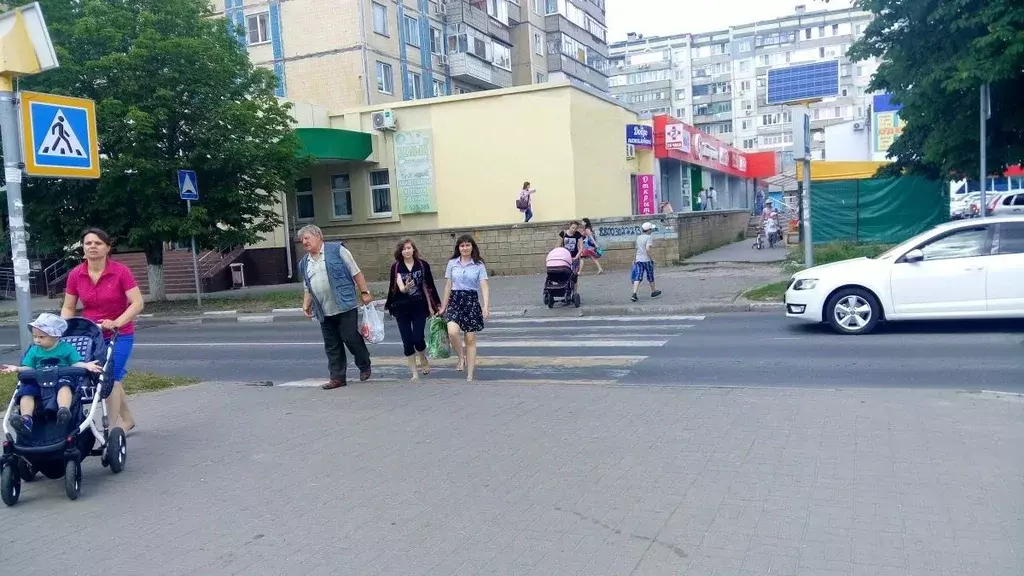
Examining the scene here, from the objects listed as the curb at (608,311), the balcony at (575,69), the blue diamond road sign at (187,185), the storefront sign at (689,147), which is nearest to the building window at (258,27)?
the storefront sign at (689,147)

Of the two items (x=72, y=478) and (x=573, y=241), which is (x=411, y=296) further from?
(x=573, y=241)

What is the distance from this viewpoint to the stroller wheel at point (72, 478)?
5.40m

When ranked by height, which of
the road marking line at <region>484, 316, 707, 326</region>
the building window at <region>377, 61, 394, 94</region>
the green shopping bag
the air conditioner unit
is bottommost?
the road marking line at <region>484, 316, 707, 326</region>

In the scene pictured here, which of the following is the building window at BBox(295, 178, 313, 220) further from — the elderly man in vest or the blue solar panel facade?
the blue solar panel facade

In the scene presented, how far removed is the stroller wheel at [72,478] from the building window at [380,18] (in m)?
32.2

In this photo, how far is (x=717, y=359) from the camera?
10289mm

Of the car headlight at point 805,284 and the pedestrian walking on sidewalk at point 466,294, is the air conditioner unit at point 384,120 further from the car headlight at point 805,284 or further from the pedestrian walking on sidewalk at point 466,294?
the pedestrian walking on sidewalk at point 466,294

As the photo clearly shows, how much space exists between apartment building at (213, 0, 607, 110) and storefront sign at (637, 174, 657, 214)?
11716 millimetres

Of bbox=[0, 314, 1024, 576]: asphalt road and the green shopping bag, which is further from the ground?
the green shopping bag

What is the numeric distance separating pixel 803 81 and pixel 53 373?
59114 millimetres

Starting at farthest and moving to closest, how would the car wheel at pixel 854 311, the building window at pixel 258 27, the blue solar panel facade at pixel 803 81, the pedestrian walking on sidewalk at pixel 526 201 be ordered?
the blue solar panel facade at pixel 803 81, the building window at pixel 258 27, the pedestrian walking on sidewalk at pixel 526 201, the car wheel at pixel 854 311

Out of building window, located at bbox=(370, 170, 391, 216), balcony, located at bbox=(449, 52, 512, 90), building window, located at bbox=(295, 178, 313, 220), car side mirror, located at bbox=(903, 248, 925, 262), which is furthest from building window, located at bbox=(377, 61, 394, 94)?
car side mirror, located at bbox=(903, 248, 925, 262)

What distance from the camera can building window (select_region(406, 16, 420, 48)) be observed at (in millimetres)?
38469

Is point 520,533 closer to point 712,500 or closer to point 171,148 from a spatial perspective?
point 712,500
